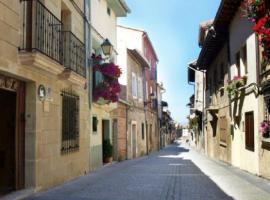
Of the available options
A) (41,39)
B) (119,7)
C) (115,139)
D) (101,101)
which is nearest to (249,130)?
(101,101)

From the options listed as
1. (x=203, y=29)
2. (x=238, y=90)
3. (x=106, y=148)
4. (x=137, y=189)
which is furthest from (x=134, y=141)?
(x=137, y=189)

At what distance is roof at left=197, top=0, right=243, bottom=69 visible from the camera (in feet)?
52.6

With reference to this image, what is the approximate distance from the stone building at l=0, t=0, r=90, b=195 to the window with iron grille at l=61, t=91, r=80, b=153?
0.08 ft

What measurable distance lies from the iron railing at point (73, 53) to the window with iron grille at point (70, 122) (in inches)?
29.8

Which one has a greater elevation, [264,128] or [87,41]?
[87,41]

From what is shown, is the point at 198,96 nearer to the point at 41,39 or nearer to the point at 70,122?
the point at 70,122

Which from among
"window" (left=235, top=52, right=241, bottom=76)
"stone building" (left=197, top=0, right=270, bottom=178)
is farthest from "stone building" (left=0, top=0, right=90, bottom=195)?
"window" (left=235, top=52, right=241, bottom=76)

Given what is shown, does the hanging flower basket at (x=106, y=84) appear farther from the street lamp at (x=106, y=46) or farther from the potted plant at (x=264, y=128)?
the potted plant at (x=264, y=128)

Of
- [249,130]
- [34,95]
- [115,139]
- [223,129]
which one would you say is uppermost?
[34,95]

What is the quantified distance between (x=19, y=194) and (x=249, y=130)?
8.08 m

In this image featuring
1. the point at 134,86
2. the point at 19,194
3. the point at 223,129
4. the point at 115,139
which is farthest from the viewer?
the point at 134,86

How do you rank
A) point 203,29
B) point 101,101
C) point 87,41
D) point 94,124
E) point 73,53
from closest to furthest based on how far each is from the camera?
point 73,53 → point 87,41 → point 94,124 → point 101,101 → point 203,29

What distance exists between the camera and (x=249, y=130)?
14742 millimetres

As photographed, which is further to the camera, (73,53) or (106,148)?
(106,148)
